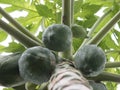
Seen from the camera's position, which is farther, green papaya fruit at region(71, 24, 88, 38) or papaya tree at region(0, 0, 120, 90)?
green papaya fruit at region(71, 24, 88, 38)

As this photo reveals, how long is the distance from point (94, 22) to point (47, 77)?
833 mm

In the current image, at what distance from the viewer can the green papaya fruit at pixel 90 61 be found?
136 centimetres

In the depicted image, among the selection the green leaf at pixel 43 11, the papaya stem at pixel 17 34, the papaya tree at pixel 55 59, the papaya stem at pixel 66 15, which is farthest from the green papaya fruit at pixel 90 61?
the green leaf at pixel 43 11

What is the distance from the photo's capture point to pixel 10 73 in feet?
4.77

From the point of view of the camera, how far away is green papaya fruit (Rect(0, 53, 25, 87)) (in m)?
1.45

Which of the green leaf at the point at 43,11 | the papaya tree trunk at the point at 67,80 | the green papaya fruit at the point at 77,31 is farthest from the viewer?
the green leaf at the point at 43,11

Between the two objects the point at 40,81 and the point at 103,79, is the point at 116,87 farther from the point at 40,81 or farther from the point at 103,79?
the point at 40,81

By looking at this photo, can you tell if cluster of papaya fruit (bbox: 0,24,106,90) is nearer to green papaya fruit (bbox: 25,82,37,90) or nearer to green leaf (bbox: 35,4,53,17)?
green papaya fruit (bbox: 25,82,37,90)

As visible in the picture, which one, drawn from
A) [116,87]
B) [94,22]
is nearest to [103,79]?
[94,22]

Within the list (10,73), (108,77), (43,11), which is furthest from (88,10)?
(10,73)

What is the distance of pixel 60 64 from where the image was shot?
4.33 ft

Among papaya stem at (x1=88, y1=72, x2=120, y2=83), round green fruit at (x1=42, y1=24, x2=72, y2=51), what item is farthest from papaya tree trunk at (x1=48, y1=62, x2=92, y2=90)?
papaya stem at (x1=88, y1=72, x2=120, y2=83)

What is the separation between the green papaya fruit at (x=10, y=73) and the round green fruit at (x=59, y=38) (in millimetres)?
184

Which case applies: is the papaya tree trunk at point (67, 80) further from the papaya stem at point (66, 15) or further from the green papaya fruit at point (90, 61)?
the papaya stem at point (66, 15)
